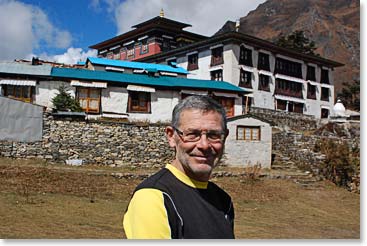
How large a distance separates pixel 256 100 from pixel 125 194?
444 inches

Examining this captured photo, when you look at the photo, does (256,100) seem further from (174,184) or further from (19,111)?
(174,184)

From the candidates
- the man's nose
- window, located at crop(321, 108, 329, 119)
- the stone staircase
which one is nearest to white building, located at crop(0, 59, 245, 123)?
the stone staircase

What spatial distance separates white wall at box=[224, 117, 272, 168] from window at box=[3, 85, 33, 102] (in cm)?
543

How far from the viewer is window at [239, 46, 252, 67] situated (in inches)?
680

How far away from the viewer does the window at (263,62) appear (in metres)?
18.2

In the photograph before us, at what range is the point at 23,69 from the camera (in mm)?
11336

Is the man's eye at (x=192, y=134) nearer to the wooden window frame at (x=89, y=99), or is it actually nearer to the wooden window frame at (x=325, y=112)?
the wooden window frame at (x=89, y=99)

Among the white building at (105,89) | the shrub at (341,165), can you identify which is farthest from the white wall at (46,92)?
the shrub at (341,165)

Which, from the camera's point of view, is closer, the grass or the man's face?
the man's face

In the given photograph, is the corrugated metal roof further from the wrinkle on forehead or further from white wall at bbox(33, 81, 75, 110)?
the wrinkle on forehead

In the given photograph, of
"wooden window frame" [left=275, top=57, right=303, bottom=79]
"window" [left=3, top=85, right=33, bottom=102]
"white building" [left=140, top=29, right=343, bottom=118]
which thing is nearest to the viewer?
"window" [left=3, top=85, right=33, bottom=102]

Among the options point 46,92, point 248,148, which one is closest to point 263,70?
point 248,148

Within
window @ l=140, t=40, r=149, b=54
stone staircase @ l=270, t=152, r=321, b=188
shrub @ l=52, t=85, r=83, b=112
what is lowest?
stone staircase @ l=270, t=152, r=321, b=188

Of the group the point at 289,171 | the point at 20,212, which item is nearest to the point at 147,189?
the point at 20,212
